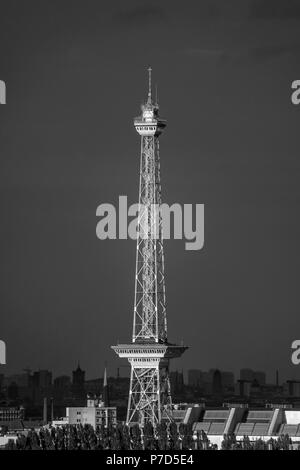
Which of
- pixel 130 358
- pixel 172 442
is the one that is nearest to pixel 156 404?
pixel 130 358

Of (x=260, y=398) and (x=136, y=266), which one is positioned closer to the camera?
(x=136, y=266)

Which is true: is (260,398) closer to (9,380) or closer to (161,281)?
(9,380)
